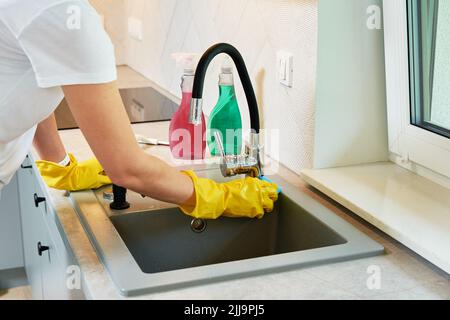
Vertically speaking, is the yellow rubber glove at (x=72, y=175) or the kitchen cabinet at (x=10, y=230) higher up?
the yellow rubber glove at (x=72, y=175)

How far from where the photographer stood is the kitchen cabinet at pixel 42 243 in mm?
1426

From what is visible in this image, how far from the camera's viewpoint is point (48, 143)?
5.53 ft

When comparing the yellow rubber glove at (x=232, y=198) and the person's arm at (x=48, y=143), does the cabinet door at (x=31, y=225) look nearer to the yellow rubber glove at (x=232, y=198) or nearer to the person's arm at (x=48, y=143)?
the person's arm at (x=48, y=143)

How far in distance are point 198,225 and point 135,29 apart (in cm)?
152

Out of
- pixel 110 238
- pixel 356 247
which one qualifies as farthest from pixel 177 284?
pixel 356 247

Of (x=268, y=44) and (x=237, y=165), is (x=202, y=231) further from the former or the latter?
(x=268, y=44)

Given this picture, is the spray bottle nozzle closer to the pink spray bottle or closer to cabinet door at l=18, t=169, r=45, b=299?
the pink spray bottle

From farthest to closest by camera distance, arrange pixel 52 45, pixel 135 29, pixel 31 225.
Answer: pixel 135 29 → pixel 31 225 → pixel 52 45

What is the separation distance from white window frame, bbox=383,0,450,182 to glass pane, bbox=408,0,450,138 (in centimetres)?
2

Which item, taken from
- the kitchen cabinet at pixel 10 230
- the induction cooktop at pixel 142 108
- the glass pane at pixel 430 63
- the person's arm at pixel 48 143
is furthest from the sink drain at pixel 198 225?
the kitchen cabinet at pixel 10 230

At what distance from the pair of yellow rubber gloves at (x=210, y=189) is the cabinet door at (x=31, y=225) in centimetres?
25

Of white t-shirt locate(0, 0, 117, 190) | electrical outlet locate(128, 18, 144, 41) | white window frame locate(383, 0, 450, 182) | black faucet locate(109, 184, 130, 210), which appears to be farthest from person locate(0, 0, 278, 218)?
electrical outlet locate(128, 18, 144, 41)

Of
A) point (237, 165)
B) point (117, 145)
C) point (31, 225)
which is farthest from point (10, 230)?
point (117, 145)

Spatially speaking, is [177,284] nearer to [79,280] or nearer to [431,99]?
[79,280]
